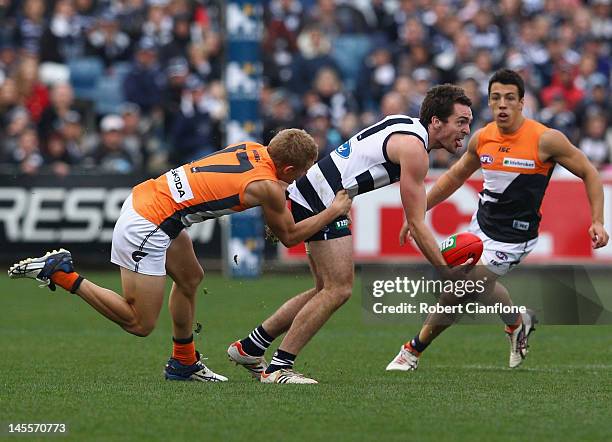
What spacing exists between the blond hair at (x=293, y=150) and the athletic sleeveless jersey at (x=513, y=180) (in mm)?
2042

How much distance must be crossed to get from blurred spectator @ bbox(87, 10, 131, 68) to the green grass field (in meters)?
8.12

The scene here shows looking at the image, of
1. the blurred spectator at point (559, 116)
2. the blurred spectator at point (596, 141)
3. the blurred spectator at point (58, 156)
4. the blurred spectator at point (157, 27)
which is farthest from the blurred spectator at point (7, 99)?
the blurred spectator at point (596, 141)

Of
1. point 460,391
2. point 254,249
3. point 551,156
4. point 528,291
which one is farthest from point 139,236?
point 254,249

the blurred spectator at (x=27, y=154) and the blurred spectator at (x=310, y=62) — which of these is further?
the blurred spectator at (x=310, y=62)

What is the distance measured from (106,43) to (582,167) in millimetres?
12836

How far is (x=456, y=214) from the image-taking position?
58.1 feet

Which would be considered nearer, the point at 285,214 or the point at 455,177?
the point at 285,214

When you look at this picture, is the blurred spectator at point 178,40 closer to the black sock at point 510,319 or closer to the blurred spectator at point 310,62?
the blurred spectator at point 310,62

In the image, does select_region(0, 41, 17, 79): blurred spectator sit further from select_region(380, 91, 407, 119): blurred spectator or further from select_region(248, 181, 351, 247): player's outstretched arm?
select_region(248, 181, 351, 247): player's outstretched arm

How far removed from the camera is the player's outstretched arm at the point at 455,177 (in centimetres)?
1008

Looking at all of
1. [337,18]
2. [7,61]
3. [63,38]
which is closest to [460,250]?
[7,61]

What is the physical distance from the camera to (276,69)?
2116 cm

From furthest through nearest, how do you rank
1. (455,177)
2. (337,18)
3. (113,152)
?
(337,18) < (113,152) < (455,177)

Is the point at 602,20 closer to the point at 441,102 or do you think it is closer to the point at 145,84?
the point at 145,84
